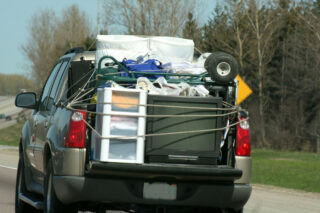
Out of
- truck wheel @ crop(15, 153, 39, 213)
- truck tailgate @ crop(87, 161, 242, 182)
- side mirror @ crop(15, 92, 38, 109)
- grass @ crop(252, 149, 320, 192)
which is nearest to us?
truck tailgate @ crop(87, 161, 242, 182)

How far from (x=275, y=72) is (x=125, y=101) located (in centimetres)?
5874

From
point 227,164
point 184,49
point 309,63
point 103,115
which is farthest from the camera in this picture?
point 309,63

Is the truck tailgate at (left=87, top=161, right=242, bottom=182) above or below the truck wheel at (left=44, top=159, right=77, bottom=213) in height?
above

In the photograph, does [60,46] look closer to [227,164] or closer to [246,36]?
[246,36]

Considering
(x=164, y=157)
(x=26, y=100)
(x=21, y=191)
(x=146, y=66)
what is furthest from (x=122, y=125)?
(x=21, y=191)

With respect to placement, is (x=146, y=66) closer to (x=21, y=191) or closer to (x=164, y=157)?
(x=164, y=157)

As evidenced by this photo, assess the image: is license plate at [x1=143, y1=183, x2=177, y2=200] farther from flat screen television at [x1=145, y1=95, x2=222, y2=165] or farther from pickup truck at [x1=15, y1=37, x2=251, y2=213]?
flat screen television at [x1=145, y1=95, x2=222, y2=165]

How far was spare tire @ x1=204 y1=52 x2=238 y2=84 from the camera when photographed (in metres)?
6.84

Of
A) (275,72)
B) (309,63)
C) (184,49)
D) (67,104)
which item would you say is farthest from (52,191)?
(275,72)

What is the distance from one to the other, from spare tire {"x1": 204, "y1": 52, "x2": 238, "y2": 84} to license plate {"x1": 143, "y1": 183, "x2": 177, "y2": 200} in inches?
44.1

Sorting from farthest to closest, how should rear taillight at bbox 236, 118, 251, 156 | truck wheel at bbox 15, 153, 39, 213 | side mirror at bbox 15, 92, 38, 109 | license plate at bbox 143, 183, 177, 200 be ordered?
truck wheel at bbox 15, 153, 39, 213 < side mirror at bbox 15, 92, 38, 109 < rear taillight at bbox 236, 118, 251, 156 < license plate at bbox 143, 183, 177, 200

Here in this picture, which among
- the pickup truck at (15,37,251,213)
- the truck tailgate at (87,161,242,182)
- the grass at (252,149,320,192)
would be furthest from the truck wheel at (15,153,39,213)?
the grass at (252,149,320,192)

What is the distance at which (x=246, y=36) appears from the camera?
2328 inches

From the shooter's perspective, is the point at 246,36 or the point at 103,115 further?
the point at 246,36
